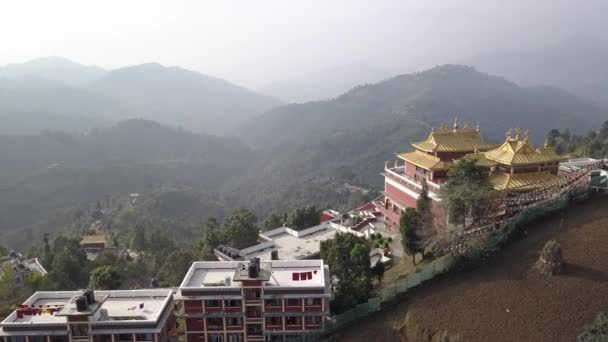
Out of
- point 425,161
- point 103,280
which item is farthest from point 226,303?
point 425,161

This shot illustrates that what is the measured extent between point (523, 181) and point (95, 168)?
120 metres

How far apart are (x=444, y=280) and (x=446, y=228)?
4713mm

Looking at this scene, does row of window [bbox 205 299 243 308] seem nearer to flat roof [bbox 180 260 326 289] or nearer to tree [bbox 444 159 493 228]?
flat roof [bbox 180 260 326 289]

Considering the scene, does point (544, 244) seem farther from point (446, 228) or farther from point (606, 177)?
point (606, 177)

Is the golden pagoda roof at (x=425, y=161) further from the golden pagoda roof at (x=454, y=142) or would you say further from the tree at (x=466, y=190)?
the tree at (x=466, y=190)

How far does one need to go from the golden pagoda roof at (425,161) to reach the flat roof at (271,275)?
12.5 m

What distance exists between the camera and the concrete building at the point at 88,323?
21.0m

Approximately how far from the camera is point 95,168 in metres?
123

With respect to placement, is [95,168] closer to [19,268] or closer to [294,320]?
[19,268]

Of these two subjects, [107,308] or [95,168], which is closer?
[107,308]

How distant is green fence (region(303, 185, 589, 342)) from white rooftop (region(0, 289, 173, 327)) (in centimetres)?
800

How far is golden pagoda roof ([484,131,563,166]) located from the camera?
2864 cm

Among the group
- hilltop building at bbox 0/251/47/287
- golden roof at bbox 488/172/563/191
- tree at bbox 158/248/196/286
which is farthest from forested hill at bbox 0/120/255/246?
golden roof at bbox 488/172/563/191

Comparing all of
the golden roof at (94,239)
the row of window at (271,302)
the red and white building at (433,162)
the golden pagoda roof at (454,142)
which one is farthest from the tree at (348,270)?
the golden roof at (94,239)
